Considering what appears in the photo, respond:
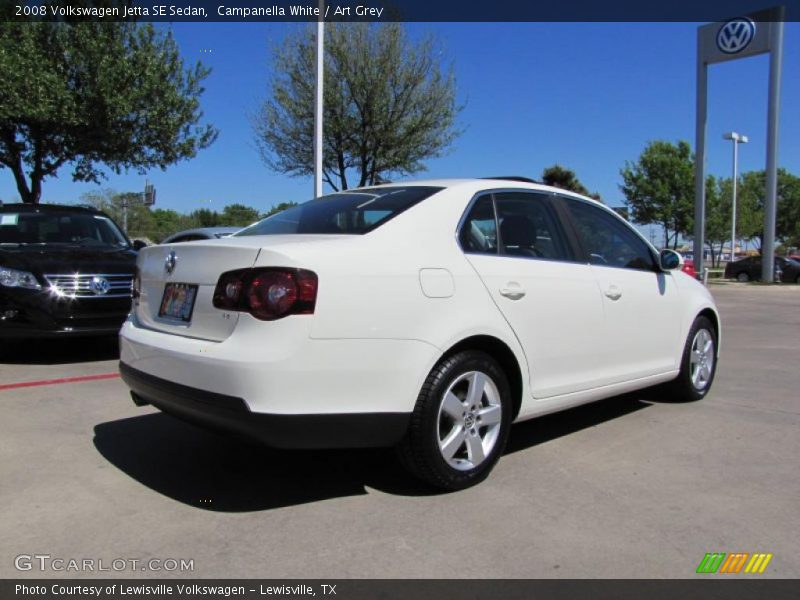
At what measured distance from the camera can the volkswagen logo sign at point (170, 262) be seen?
11.5 ft

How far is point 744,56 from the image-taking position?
24125 millimetres

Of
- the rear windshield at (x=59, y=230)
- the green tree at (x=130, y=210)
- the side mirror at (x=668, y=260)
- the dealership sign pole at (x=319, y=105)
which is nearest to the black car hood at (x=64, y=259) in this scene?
the rear windshield at (x=59, y=230)

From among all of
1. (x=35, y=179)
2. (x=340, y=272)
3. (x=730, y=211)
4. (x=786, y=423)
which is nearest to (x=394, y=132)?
(x=35, y=179)

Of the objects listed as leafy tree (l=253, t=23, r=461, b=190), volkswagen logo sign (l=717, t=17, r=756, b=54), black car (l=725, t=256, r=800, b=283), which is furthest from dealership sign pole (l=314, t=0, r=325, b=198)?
black car (l=725, t=256, r=800, b=283)

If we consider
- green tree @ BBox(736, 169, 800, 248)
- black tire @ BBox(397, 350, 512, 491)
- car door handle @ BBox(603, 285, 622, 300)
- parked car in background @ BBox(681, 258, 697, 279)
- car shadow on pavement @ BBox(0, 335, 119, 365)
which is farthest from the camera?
green tree @ BBox(736, 169, 800, 248)

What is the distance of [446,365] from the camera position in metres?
3.29

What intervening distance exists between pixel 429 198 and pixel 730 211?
1866 inches

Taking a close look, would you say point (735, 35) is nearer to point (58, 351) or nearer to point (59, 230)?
point (59, 230)

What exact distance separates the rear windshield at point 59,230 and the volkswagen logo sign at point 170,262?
494 centimetres

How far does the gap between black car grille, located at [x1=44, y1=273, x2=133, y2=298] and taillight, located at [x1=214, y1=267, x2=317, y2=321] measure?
13.8ft

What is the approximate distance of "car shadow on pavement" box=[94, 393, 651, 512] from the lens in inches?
136

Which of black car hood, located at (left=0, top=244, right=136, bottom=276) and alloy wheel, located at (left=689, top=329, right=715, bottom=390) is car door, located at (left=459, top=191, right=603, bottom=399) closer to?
alloy wheel, located at (left=689, top=329, right=715, bottom=390)

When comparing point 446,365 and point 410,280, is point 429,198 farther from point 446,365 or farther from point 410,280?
point 446,365
